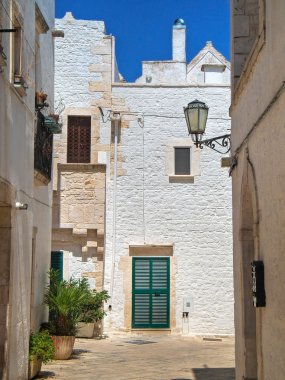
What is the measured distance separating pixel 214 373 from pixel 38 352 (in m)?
2.91

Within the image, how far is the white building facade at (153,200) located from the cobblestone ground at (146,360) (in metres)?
1.10

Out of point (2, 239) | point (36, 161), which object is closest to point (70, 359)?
point (36, 161)

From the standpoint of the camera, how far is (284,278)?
531 cm

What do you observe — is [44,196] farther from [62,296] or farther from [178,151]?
[178,151]

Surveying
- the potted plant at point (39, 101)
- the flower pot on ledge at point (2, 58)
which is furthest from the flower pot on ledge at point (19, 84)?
the potted plant at point (39, 101)

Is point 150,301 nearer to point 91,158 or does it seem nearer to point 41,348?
point 91,158

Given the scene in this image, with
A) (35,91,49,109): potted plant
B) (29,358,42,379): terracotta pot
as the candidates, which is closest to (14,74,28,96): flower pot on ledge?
(35,91,49,109): potted plant

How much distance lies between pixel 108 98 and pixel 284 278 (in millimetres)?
12940

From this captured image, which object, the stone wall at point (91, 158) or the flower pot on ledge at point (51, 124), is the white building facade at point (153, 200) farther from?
the flower pot on ledge at point (51, 124)

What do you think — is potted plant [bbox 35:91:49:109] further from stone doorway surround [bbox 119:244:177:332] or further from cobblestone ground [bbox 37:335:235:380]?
stone doorway surround [bbox 119:244:177:332]

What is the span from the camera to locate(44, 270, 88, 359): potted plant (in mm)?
11674

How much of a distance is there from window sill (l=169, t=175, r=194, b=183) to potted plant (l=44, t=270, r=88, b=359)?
6.07 m

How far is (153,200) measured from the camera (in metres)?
17.6

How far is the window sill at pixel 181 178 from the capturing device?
1770 centimetres
